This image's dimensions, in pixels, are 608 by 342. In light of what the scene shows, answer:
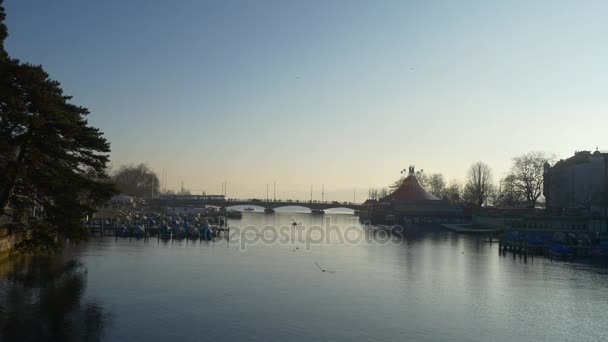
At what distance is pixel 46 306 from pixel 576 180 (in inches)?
3291

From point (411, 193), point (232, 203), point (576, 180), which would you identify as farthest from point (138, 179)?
point (576, 180)

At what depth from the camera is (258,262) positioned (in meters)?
40.2

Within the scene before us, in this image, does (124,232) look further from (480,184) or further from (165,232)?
(480,184)

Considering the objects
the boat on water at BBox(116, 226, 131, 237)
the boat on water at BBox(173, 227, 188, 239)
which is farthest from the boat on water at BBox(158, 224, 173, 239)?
the boat on water at BBox(116, 226, 131, 237)

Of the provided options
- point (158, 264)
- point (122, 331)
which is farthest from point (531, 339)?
point (158, 264)

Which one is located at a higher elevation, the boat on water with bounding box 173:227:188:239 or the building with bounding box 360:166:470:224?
the building with bounding box 360:166:470:224

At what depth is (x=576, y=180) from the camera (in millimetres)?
83750

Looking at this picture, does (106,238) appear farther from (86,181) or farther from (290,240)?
(86,181)

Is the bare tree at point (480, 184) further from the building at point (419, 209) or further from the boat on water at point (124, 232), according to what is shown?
the boat on water at point (124, 232)

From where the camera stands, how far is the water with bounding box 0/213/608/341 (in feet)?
67.9

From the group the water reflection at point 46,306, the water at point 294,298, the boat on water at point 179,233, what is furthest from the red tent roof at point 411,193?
the water reflection at point 46,306

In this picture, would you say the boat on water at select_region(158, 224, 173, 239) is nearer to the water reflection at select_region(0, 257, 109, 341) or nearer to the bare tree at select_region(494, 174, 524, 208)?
the water reflection at select_region(0, 257, 109, 341)

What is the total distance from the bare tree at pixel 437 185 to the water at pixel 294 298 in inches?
3542

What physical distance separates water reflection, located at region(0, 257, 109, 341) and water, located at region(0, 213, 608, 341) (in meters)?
0.06
